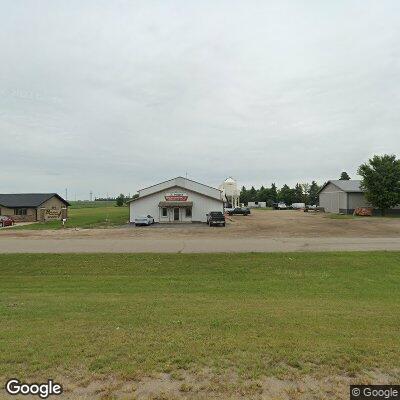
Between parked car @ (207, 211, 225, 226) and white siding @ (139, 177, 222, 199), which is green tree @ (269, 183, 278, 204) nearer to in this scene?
white siding @ (139, 177, 222, 199)

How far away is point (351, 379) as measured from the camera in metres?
4.10

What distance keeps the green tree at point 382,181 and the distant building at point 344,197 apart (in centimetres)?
377

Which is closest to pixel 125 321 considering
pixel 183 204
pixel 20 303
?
pixel 20 303

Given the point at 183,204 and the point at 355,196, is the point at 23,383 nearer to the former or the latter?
the point at 183,204

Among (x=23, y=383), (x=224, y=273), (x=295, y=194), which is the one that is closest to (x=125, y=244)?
(x=224, y=273)

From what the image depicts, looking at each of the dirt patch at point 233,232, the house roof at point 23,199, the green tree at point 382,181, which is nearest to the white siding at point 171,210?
the dirt patch at point 233,232

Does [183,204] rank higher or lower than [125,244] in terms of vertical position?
higher

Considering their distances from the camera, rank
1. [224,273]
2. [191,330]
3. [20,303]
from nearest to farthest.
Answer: [191,330]
[20,303]
[224,273]

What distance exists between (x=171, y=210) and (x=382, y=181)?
30976 millimetres

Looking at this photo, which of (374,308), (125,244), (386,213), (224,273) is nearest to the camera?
(374,308)

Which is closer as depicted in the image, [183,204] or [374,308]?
[374,308]

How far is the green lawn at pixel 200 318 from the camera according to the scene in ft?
15.1

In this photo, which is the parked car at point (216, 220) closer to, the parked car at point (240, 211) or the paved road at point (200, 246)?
the paved road at point (200, 246)

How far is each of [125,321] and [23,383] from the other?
299 cm
